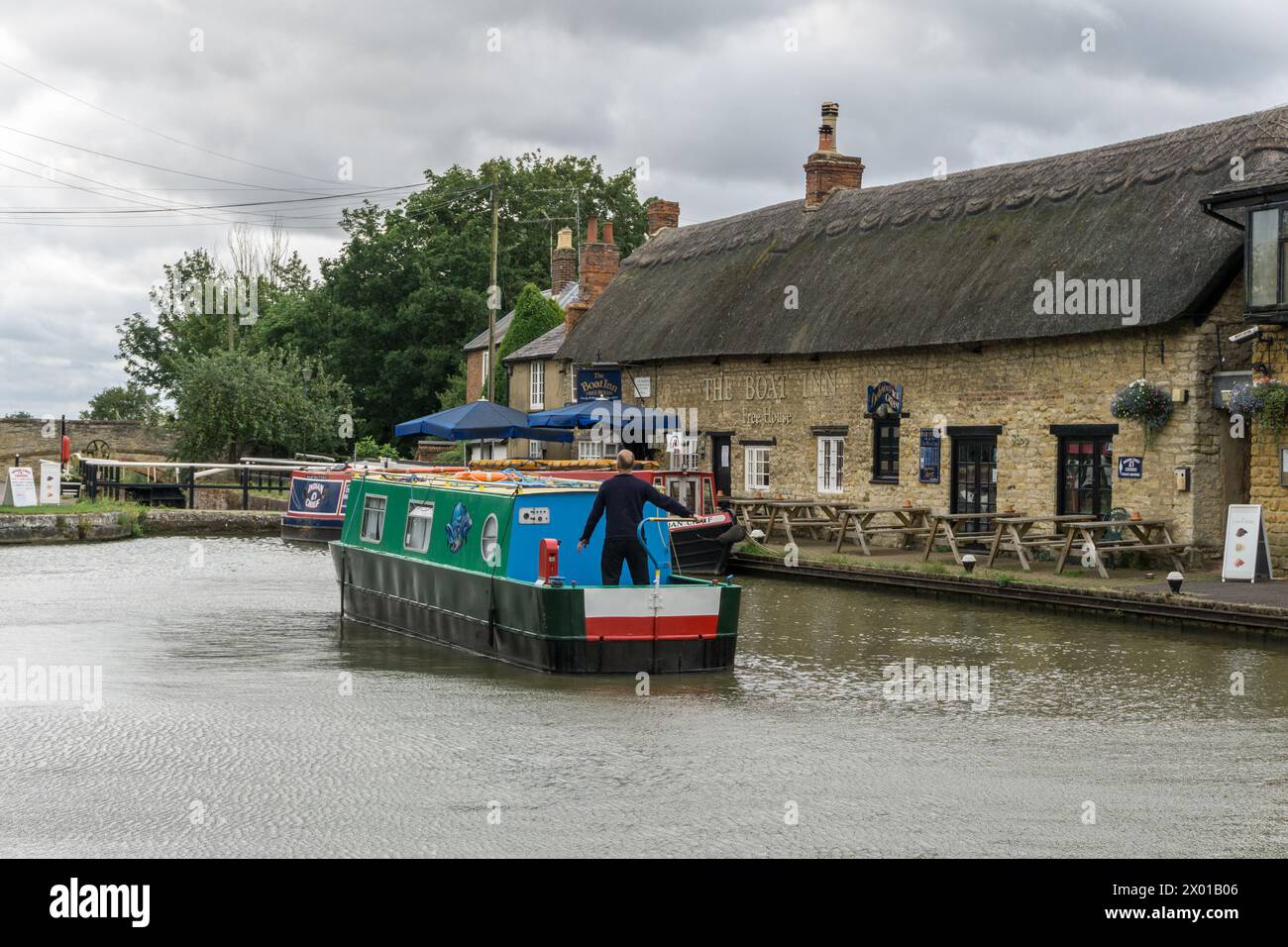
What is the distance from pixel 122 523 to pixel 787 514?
14195mm

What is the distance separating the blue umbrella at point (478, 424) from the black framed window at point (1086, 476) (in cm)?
1282

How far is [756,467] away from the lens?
106 feet

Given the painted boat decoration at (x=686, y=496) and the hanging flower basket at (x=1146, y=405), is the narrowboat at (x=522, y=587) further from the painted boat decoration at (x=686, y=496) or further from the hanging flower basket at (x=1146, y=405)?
the hanging flower basket at (x=1146, y=405)

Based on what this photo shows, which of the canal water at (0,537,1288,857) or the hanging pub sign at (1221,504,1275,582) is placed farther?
the hanging pub sign at (1221,504,1275,582)

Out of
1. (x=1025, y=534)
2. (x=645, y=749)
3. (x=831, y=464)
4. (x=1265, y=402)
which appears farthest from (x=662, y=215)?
(x=645, y=749)

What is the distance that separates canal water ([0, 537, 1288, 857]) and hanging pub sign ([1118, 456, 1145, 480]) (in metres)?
6.03

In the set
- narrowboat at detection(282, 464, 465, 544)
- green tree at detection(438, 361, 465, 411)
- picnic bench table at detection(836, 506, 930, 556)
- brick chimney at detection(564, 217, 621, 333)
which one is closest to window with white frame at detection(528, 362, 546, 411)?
brick chimney at detection(564, 217, 621, 333)

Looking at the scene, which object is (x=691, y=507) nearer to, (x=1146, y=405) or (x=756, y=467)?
(x=1146, y=405)

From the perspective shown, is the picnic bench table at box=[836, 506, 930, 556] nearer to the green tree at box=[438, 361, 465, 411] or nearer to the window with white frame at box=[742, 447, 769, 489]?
the window with white frame at box=[742, 447, 769, 489]

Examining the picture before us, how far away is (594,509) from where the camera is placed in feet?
46.3

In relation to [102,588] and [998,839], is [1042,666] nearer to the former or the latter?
[998,839]

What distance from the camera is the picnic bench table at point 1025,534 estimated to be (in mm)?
21969

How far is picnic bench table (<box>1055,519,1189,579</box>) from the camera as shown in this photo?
21.0m
